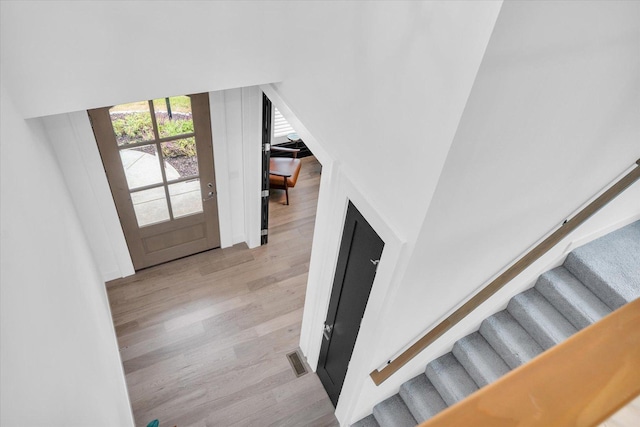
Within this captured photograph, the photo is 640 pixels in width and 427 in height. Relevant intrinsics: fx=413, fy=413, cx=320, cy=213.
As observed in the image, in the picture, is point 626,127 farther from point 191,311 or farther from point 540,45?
point 191,311

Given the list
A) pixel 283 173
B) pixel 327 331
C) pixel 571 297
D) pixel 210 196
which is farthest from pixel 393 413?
pixel 283 173

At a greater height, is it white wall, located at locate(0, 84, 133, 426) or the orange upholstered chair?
white wall, located at locate(0, 84, 133, 426)

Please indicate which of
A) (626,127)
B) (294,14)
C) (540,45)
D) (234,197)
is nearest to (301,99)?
(294,14)

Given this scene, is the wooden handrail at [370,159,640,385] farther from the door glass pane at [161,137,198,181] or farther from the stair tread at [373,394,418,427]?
the door glass pane at [161,137,198,181]

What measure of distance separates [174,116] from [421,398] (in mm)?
3044

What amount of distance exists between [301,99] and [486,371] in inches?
86.5

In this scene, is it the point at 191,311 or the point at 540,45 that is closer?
the point at 540,45

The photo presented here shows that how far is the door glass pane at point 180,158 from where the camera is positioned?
149 inches

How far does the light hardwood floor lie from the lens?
11.6 ft

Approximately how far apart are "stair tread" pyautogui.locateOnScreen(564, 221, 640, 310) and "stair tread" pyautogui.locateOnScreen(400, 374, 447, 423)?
1.31m

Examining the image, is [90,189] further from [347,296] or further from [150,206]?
[347,296]

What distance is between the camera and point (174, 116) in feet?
11.9

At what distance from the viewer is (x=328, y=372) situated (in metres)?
3.60

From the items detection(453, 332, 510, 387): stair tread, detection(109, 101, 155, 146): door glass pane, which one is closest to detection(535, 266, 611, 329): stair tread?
detection(453, 332, 510, 387): stair tread
